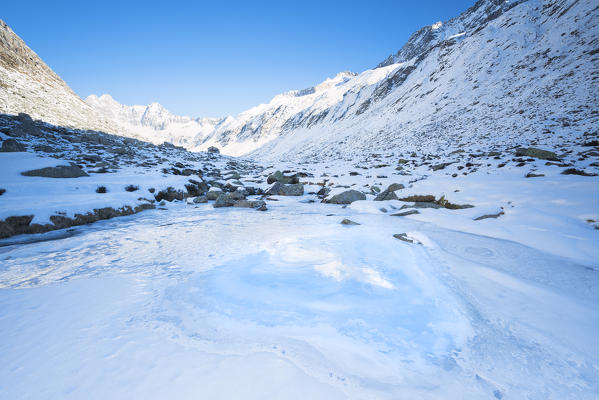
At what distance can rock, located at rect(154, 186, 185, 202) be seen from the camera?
8137 millimetres

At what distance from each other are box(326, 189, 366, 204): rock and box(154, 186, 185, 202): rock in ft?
18.5

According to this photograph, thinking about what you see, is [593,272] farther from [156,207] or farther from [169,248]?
[156,207]

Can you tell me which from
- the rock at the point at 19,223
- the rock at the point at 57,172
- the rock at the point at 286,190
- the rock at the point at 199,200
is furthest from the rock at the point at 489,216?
the rock at the point at 57,172

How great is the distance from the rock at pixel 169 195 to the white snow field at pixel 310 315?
13.2ft

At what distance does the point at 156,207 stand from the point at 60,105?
2664 cm

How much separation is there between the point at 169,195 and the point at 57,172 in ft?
10.6

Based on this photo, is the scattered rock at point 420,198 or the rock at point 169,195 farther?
the rock at point 169,195

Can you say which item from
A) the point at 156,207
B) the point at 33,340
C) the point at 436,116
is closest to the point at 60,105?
the point at 156,207

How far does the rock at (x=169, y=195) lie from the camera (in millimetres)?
8137

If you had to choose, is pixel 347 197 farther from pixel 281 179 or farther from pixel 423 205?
pixel 281 179

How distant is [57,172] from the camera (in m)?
7.46

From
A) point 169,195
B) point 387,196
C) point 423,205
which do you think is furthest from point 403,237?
point 169,195

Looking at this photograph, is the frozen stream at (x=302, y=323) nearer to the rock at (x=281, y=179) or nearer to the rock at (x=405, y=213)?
the rock at (x=405, y=213)

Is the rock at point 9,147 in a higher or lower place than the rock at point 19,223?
higher
